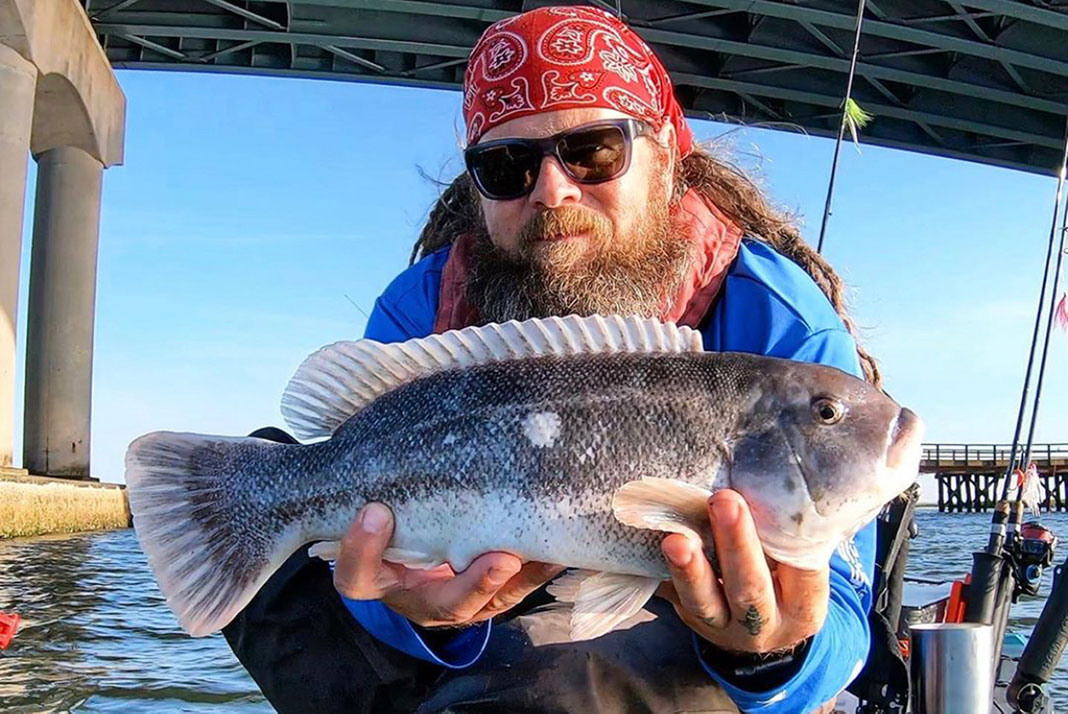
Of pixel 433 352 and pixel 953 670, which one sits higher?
pixel 433 352

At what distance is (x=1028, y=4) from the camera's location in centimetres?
1625

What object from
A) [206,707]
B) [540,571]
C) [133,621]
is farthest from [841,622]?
[133,621]

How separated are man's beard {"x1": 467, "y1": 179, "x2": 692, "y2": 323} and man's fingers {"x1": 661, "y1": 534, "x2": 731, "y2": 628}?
1.11 m

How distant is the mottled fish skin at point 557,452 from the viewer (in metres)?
2.08

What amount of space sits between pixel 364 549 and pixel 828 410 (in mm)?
1043

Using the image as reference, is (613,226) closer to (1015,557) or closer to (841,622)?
(841,622)

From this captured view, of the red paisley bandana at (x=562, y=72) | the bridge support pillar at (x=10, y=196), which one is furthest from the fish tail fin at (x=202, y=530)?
the bridge support pillar at (x=10, y=196)

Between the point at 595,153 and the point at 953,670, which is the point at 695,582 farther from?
the point at 953,670

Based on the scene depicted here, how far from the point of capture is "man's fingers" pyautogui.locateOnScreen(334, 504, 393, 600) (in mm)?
2174

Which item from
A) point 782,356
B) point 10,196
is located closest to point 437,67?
point 10,196

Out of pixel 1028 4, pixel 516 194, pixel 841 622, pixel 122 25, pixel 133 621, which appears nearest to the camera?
pixel 841 622

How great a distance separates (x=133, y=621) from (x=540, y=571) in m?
6.50

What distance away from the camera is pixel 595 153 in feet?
9.97

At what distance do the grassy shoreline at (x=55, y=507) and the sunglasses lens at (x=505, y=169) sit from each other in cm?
1250
